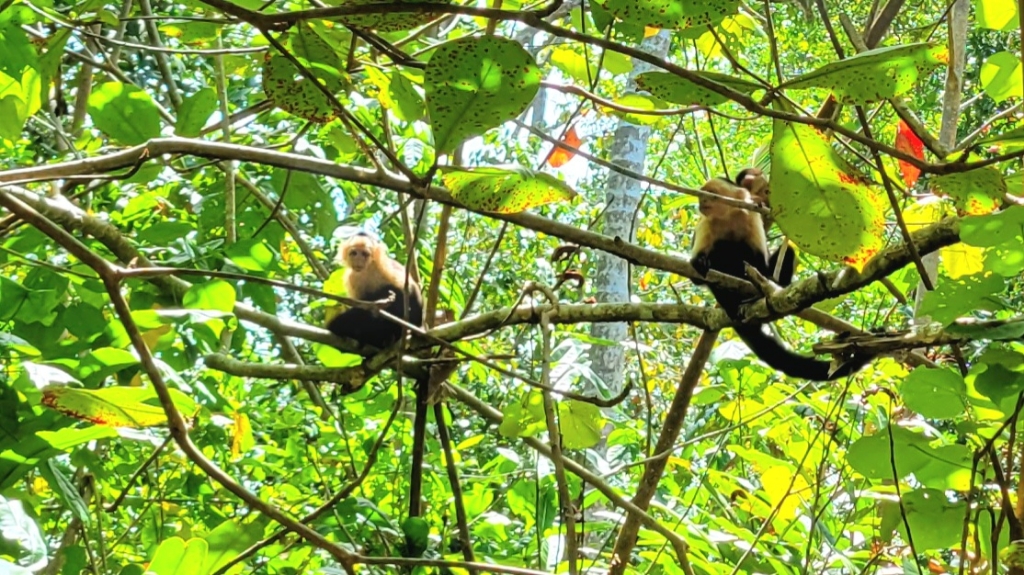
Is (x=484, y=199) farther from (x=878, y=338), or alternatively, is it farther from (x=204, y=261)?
(x=204, y=261)

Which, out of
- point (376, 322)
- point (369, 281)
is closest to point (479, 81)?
point (376, 322)

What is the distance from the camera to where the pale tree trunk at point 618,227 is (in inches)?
220

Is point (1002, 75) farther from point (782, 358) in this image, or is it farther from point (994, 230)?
point (782, 358)

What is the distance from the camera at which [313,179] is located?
2.51 metres

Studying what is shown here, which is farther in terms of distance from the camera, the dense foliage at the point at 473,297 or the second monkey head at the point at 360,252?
the second monkey head at the point at 360,252

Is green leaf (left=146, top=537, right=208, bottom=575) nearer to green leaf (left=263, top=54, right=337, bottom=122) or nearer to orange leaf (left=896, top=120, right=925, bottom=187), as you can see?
green leaf (left=263, top=54, right=337, bottom=122)

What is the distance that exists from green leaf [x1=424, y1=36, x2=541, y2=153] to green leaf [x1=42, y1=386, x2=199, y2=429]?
63 cm

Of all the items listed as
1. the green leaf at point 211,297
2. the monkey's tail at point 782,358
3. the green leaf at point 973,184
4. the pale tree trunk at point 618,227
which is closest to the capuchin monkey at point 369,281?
the monkey's tail at point 782,358

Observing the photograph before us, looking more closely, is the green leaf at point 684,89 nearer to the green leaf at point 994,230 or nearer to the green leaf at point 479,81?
the green leaf at point 479,81

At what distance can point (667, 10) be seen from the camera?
2.62 feet

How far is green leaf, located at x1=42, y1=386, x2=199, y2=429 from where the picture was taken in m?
1.20

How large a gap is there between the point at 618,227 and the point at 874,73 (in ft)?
16.3

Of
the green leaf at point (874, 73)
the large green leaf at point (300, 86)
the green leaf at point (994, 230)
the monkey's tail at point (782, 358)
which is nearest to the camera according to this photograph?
the green leaf at point (874, 73)

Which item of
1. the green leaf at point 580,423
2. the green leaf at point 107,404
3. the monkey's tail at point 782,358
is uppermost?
the monkey's tail at point 782,358
